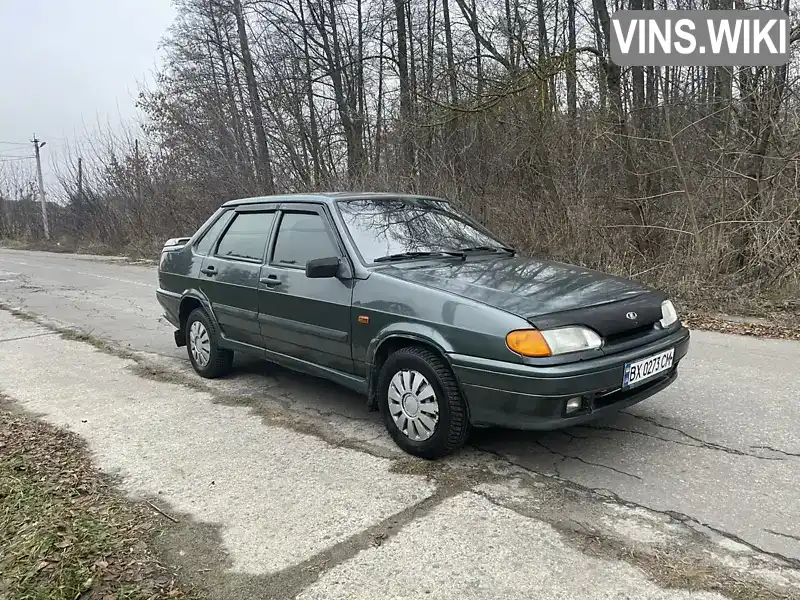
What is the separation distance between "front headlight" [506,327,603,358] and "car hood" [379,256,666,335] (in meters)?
0.05

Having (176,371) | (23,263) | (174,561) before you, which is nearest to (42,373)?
(176,371)

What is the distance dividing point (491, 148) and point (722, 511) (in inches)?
416

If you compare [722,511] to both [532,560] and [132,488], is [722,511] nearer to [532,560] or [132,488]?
[532,560]

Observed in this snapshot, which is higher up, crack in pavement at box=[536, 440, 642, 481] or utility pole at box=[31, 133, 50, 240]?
utility pole at box=[31, 133, 50, 240]

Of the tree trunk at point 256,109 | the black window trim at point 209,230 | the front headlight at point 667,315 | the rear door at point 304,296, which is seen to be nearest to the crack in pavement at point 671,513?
the front headlight at point 667,315

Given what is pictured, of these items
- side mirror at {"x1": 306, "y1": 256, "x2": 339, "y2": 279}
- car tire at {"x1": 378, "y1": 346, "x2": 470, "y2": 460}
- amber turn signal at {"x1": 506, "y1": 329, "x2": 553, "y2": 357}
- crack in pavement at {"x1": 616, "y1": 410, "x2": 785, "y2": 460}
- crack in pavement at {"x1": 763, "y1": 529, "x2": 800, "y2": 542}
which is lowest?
crack in pavement at {"x1": 763, "y1": 529, "x2": 800, "y2": 542}

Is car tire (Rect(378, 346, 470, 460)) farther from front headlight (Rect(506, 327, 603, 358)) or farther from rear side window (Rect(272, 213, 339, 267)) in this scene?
rear side window (Rect(272, 213, 339, 267))

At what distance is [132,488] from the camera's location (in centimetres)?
347

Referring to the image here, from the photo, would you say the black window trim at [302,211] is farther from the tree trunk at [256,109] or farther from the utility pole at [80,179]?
the utility pole at [80,179]

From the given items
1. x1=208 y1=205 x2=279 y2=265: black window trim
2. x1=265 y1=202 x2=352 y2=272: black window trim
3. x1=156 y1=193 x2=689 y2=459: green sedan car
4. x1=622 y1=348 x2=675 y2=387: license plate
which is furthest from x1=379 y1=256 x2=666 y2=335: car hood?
x1=208 y1=205 x2=279 y2=265: black window trim

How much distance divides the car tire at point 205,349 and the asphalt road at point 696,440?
18 cm

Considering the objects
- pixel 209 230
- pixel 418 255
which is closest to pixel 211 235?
pixel 209 230

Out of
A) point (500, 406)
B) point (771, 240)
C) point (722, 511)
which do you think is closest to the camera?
point (722, 511)
